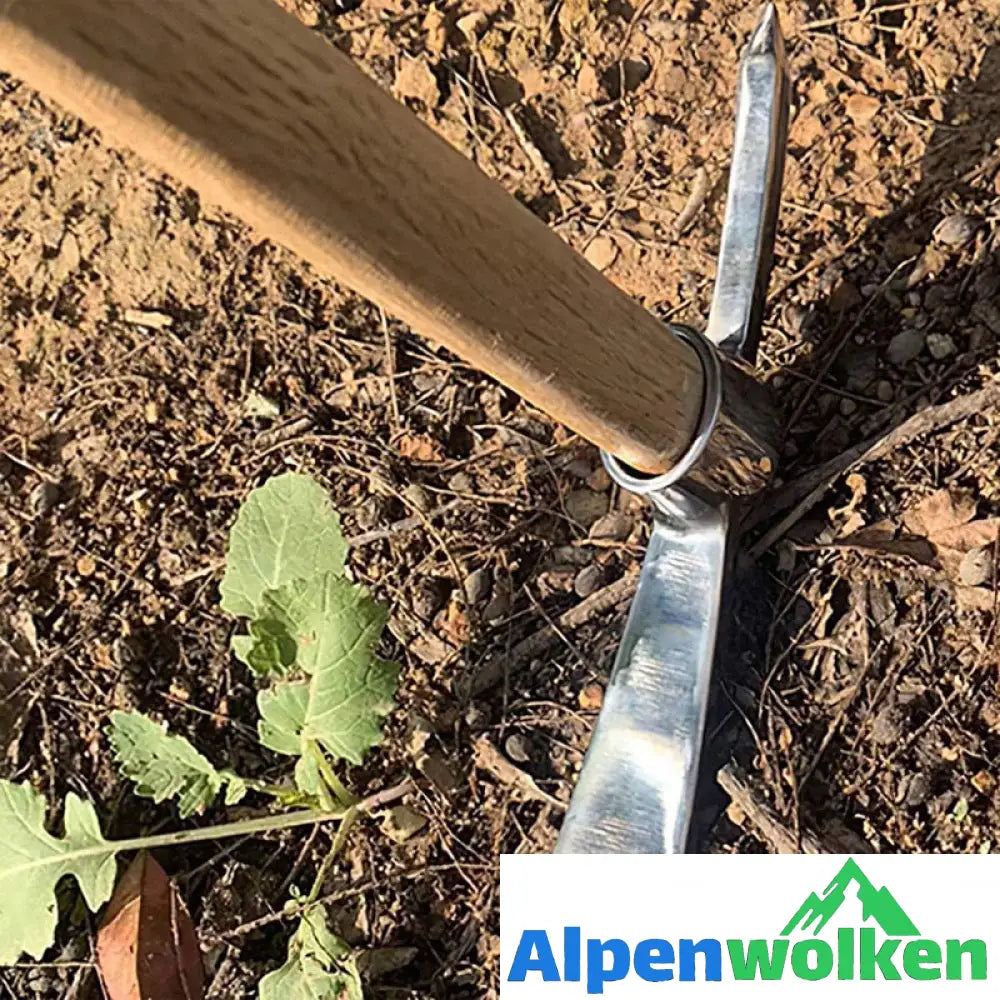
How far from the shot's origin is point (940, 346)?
1166 millimetres

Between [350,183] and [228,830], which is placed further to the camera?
[228,830]

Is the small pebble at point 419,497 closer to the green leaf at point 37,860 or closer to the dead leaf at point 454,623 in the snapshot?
the dead leaf at point 454,623

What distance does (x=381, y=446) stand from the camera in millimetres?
1345

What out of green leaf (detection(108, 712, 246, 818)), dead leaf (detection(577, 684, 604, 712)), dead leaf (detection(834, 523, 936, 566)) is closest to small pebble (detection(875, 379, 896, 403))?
dead leaf (detection(834, 523, 936, 566))

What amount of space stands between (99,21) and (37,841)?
0.90m

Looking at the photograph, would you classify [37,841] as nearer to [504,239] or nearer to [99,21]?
[504,239]

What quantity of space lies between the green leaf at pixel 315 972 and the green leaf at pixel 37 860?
0.63 ft

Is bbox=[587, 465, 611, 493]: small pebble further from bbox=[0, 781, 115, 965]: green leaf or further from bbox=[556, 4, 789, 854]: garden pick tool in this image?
bbox=[0, 781, 115, 965]: green leaf

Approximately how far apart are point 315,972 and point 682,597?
0.48m

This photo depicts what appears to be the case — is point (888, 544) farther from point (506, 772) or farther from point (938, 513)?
point (506, 772)

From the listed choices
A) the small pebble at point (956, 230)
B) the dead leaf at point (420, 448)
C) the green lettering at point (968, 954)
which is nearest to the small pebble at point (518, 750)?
the dead leaf at point (420, 448)

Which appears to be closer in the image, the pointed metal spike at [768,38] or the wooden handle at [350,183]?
the wooden handle at [350,183]

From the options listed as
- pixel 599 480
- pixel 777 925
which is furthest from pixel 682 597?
pixel 777 925

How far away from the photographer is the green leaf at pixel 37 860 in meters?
1.19
